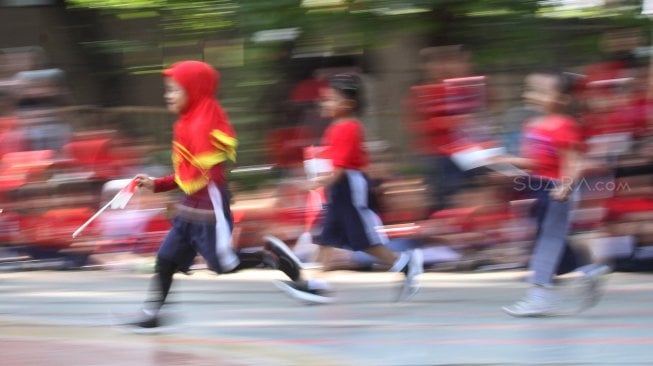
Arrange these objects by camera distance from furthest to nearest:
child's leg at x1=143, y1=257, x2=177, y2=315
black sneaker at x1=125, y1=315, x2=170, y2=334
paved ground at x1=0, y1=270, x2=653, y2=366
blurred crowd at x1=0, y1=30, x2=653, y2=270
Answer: blurred crowd at x1=0, y1=30, x2=653, y2=270, black sneaker at x1=125, y1=315, x2=170, y2=334, child's leg at x1=143, y1=257, x2=177, y2=315, paved ground at x1=0, y1=270, x2=653, y2=366

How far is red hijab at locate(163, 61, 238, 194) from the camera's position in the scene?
7.24 meters

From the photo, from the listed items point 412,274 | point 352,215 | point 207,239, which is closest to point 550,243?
point 412,274

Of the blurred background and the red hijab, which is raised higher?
the red hijab

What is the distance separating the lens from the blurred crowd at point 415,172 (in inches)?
385

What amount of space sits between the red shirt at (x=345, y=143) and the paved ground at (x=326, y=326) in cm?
94

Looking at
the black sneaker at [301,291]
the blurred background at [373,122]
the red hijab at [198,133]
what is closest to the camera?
the red hijab at [198,133]

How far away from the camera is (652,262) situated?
9.73 m

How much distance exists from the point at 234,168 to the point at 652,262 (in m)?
3.55

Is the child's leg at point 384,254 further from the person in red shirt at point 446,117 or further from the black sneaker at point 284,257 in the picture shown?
the person in red shirt at point 446,117

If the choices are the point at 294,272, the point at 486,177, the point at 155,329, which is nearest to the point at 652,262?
the point at 486,177

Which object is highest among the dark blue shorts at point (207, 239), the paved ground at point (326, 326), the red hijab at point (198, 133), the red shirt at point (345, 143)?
the red hijab at point (198, 133)

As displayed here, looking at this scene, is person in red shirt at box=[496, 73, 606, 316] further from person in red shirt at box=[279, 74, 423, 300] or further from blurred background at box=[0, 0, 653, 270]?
blurred background at box=[0, 0, 653, 270]

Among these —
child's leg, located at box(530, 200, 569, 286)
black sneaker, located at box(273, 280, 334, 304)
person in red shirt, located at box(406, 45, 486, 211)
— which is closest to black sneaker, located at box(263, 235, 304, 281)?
black sneaker, located at box(273, 280, 334, 304)

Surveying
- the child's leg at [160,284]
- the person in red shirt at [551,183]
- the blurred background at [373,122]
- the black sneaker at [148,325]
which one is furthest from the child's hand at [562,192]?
the black sneaker at [148,325]
